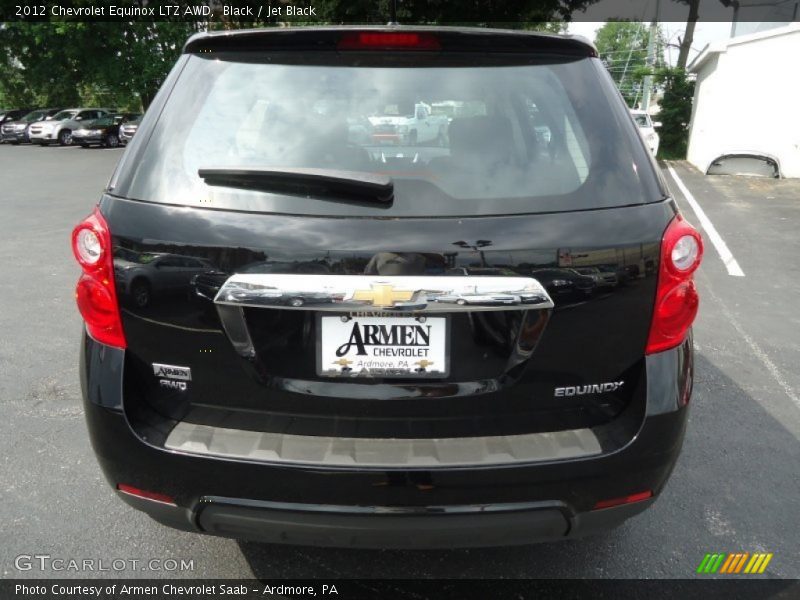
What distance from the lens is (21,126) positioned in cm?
3109

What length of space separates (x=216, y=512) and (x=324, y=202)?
94 centimetres

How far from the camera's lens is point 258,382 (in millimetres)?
1865

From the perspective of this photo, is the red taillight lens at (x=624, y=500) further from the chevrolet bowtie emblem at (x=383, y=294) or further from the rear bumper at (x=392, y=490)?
the chevrolet bowtie emblem at (x=383, y=294)

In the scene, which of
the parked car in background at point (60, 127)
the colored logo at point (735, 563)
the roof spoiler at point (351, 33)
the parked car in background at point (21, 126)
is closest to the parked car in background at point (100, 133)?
the parked car in background at point (60, 127)

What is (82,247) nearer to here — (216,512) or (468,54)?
(216,512)

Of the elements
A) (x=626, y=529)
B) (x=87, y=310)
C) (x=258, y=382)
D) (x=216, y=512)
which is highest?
(x=87, y=310)

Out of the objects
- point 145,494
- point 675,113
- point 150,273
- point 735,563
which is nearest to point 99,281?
point 150,273

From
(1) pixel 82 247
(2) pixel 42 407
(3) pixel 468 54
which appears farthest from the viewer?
(2) pixel 42 407

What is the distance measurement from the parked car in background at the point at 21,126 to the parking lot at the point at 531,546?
29.6m

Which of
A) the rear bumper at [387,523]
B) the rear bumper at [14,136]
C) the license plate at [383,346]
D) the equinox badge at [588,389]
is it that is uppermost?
the license plate at [383,346]

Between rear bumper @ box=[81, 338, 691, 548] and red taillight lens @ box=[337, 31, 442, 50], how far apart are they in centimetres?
118

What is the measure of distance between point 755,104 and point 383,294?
1635cm

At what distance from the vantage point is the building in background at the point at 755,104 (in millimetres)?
14039

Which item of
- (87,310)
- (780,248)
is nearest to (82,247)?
(87,310)
